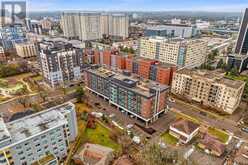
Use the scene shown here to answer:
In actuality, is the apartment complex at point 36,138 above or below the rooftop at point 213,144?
above

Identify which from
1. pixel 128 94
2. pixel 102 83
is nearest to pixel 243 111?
pixel 128 94

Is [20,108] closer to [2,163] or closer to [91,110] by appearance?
[91,110]

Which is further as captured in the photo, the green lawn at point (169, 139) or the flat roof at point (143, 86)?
the flat roof at point (143, 86)

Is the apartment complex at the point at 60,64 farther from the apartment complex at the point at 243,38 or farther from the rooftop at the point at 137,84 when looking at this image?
the apartment complex at the point at 243,38

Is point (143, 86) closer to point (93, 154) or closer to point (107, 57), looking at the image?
point (93, 154)

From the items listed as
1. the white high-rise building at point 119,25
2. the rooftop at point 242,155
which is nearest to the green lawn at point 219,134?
the rooftop at point 242,155

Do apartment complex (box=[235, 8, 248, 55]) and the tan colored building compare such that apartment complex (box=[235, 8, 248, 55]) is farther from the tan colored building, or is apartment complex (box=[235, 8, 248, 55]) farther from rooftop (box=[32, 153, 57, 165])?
the tan colored building
